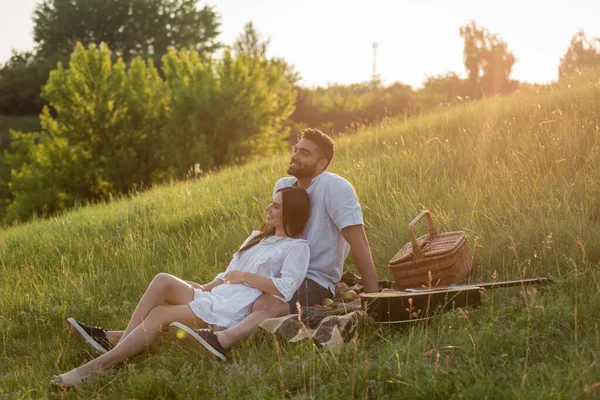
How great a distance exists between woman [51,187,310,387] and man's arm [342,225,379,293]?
39 cm

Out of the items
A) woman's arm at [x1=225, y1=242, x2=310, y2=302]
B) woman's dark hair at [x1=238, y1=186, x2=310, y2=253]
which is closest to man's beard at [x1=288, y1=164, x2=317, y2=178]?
woman's dark hair at [x1=238, y1=186, x2=310, y2=253]

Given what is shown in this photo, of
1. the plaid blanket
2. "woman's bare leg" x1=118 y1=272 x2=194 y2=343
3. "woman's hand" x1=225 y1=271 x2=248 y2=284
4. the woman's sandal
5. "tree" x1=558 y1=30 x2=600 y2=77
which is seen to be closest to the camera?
the woman's sandal

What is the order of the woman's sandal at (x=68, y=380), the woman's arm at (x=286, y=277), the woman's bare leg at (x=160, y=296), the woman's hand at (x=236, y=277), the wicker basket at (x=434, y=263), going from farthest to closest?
the wicker basket at (x=434, y=263)
the woman's hand at (x=236, y=277)
the woman's arm at (x=286, y=277)
the woman's bare leg at (x=160, y=296)
the woman's sandal at (x=68, y=380)

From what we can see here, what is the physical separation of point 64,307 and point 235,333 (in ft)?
7.76

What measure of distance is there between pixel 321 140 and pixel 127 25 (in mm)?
52279

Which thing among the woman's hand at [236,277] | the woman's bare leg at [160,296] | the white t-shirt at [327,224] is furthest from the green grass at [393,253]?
the white t-shirt at [327,224]

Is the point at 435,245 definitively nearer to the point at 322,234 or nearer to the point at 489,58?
the point at 322,234

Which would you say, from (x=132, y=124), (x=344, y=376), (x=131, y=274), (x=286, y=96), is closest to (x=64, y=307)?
(x=131, y=274)

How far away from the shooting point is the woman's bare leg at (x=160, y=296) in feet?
16.0

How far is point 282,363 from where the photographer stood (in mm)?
4301

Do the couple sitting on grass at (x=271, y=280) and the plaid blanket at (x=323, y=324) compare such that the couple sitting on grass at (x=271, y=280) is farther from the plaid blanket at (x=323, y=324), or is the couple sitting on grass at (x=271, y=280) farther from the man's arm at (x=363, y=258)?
the plaid blanket at (x=323, y=324)

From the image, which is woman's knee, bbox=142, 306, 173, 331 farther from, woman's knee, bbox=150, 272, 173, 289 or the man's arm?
the man's arm

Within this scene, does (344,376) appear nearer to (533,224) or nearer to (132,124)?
(533,224)

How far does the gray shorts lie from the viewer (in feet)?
17.3
